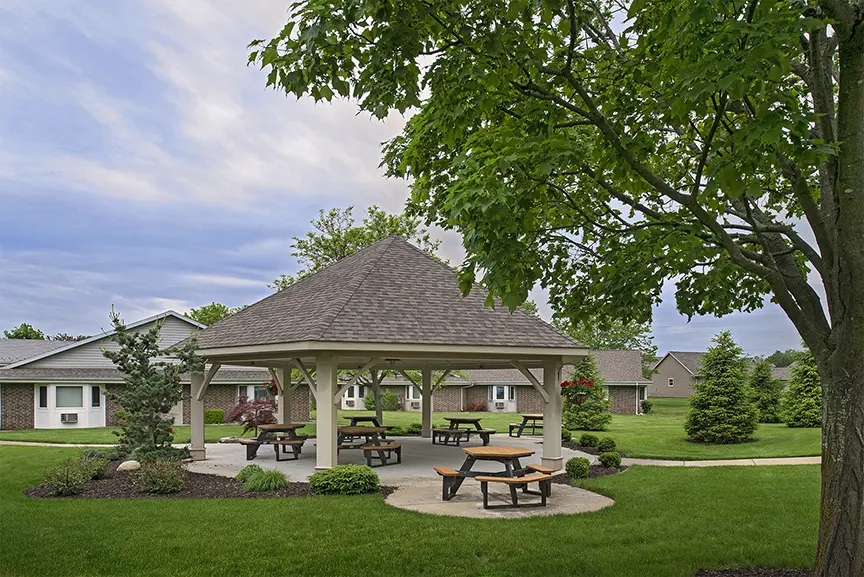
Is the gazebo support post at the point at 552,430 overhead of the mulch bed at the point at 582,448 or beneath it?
overhead

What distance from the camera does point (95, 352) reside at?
33188 millimetres

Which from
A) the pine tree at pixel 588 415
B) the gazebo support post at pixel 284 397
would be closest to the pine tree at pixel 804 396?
the pine tree at pixel 588 415

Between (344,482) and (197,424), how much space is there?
714 cm

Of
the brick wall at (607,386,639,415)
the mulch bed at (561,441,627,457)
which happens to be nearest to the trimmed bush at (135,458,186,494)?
the mulch bed at (561,441,627,457)

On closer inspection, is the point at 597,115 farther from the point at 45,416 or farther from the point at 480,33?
the point at 45,416

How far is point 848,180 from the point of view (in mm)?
5664

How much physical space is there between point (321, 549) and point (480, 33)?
6.04 metres

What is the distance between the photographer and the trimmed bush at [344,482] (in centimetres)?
1230

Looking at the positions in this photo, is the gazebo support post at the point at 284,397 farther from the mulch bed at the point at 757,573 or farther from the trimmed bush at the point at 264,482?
the mulch bed at the point at 757,573

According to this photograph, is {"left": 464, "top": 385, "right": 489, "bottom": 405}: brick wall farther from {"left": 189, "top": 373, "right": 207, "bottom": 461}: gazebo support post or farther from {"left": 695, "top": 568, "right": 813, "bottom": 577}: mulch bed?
{"left": 695, "top": 568, "right": 813, "bottom": 577}: mulch bed

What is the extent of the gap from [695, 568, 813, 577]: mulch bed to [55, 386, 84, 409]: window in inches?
1208

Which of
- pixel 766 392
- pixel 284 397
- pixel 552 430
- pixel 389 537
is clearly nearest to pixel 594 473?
pixel 552 430

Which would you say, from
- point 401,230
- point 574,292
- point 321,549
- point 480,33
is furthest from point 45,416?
point 480,33

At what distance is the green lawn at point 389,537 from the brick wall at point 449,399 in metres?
38.3
